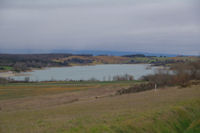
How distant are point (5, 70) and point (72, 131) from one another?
126 metres

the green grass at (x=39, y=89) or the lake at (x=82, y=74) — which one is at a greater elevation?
the green grass at (x=39, y=89)

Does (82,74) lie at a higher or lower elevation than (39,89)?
lower

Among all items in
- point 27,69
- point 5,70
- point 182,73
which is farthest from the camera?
point 27,69

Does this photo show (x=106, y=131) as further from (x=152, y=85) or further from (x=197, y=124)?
(x=152, y=85)

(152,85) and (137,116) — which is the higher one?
(137,116)

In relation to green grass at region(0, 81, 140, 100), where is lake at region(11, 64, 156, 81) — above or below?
below

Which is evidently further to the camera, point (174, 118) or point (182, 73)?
point (182, 73)

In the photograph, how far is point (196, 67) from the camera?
63812mm

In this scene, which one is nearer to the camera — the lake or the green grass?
the green grass

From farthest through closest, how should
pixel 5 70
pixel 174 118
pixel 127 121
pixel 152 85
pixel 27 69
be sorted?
pixel 27 69 < pixel 5 70 < pixel 152 85 < pixel 174 118 < pixel 127 121

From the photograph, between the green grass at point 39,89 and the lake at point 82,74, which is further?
the lake at point 82,74

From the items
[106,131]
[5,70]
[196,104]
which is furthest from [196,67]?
[5,70]

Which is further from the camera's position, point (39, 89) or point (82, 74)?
point (82, 74)

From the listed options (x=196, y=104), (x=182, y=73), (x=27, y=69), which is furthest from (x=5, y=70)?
(x=196, y=104)
